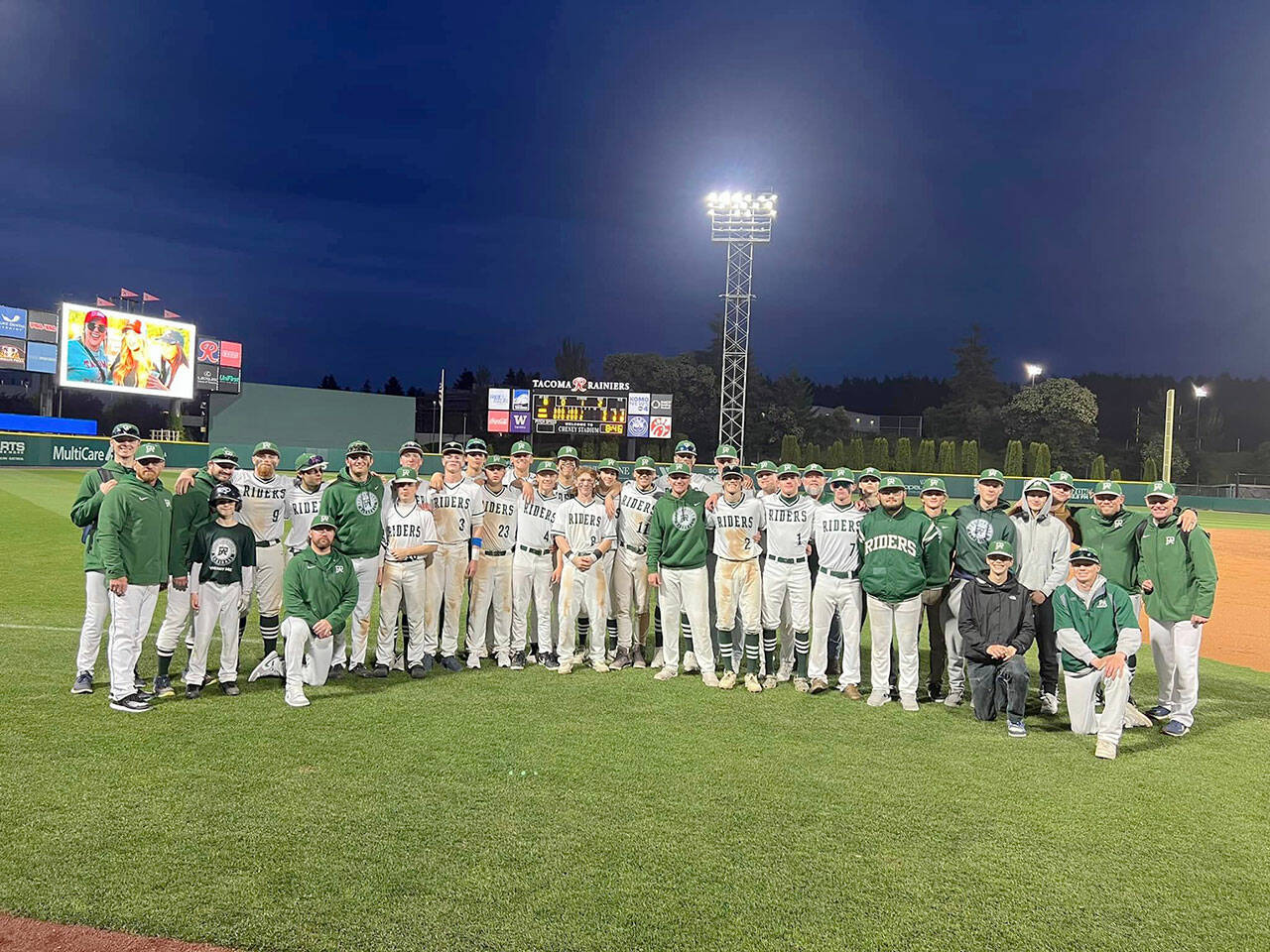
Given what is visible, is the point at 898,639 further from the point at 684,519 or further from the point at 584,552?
the point at 584,552

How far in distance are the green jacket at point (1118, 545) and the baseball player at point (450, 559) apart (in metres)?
5.29

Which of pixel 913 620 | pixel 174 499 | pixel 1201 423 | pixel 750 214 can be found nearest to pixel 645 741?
pixel 913 620

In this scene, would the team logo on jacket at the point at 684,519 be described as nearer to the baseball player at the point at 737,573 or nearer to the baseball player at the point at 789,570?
the baseball player at the point at 737,573

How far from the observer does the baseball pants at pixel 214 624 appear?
249 inches

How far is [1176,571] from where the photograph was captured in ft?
20.6

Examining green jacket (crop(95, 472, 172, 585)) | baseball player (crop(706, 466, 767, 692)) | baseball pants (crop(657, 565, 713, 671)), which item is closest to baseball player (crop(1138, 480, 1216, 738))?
baseball player (crop(706, 466, 767, 692))

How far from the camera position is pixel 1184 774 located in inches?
208

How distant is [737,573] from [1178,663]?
3.45m

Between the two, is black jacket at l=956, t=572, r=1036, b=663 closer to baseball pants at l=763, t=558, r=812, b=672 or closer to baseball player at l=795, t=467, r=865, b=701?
baseball player at l=795, t=467, r=865, b=701

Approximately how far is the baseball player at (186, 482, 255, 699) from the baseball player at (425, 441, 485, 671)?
5.08ft

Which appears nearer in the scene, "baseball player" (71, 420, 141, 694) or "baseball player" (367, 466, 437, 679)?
"baseball player" (71, 420, 141, 694)

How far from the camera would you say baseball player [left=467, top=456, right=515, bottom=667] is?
299 inches

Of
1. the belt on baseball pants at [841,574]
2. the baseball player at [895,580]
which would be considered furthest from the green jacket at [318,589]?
the baseball player at [895,580]

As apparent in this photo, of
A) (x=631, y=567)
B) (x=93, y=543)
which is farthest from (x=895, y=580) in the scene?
(x=93, y=543)
